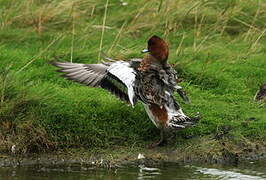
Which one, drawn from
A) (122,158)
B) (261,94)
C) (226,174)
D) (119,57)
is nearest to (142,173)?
(122,158)

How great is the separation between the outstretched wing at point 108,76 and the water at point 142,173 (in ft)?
2.27

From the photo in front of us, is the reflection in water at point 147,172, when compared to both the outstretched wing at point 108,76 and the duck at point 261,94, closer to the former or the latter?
the outstretched wing at point 108,76

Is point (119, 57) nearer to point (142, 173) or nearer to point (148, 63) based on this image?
point (148, 63)

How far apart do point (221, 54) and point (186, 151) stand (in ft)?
8.41

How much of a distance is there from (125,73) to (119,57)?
1759 millimetres

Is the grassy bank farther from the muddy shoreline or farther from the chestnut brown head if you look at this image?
the chestnut brown head

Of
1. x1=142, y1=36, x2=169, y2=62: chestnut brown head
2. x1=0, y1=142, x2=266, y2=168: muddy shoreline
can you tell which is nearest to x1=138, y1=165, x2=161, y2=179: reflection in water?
x1=0, y1=142, x2=266, y2=168: muddy shoreline

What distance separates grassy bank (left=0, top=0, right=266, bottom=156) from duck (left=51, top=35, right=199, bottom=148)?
31 cm

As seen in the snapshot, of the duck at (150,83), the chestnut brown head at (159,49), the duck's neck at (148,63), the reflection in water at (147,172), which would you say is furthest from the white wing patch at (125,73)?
the reflection in water at (147,172)

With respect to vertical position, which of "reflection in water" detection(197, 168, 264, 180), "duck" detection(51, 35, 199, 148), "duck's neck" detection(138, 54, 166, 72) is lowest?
"reflection in water" detection(197, 168, 264, 180)

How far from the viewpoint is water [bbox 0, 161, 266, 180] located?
20.9 ft

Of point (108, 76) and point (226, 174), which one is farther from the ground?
point (108, 76)

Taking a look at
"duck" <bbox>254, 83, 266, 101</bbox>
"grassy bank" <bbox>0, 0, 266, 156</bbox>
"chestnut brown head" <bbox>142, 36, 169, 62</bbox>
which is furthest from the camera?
"duck" <bbox>254, 83, 266, 101</bbox>

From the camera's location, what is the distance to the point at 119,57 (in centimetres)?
866
